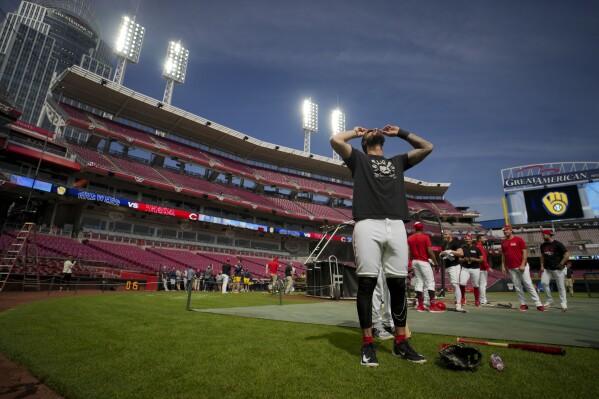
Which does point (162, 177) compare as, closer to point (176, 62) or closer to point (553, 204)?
point (176, 62)

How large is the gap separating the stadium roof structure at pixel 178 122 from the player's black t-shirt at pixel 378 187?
114 feet

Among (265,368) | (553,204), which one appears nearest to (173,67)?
(265,368)

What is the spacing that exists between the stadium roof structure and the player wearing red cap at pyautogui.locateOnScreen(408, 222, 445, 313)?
34.0 metres

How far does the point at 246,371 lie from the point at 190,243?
31.4 m

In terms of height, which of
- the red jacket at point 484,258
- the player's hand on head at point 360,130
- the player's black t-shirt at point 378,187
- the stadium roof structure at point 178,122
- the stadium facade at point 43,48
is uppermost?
the stadium facade at point 43,48

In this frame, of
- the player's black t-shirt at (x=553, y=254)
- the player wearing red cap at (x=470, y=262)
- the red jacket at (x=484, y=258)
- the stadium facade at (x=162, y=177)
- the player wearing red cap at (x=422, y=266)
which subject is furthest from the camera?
the stadium facade at (x=162, y=177)

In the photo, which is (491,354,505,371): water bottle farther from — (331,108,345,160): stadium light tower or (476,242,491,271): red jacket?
(331,108,345,160): stadium light tower

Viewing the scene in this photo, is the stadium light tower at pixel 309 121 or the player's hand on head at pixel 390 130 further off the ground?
the stadium light tower at pixel 309 121

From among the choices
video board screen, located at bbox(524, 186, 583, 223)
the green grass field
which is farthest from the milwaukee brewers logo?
the green grass field

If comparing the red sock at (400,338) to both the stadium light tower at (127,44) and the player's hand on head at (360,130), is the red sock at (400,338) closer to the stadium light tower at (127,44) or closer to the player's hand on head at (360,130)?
the player's hand on head at (360,130)

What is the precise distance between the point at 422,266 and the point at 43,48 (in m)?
162

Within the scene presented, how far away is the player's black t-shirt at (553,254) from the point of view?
25.8 ft

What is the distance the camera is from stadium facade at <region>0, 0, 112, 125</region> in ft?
338

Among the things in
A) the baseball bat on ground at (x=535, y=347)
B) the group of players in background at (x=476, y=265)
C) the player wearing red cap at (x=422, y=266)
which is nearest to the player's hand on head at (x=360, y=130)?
the baseball bat on ground at (x=535, y=347)
